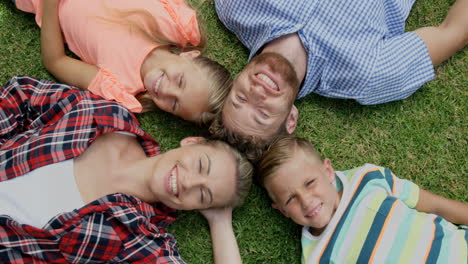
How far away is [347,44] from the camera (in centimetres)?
251

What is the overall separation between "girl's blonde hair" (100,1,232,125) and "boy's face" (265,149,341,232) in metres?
0.52

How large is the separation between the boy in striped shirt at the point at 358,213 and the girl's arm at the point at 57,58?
1.15 m

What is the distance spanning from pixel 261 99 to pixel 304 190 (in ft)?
1.73

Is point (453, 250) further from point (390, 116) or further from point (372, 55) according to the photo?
point (372, 55)

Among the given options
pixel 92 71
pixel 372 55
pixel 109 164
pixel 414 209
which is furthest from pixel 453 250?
pixel 92 71

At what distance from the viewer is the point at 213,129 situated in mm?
2369

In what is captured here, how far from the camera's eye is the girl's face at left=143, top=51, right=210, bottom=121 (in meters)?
2.38

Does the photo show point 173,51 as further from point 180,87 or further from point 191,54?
point 180,87

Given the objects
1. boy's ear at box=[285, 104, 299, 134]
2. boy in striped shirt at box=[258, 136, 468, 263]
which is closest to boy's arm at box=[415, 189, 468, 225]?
boy in striped shirt at box=[258, 136, 468, 263]

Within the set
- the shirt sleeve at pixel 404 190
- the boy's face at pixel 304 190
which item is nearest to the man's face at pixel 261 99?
the boy's face at pixel 304 190

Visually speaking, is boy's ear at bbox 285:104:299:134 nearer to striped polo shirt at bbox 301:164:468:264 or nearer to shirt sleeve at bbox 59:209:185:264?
striped polo shirt at bbox 301:164:468:264

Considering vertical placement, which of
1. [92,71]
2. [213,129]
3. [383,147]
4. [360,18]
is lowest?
[383,147]

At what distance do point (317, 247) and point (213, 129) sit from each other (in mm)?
858

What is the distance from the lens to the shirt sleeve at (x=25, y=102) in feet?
7.58
